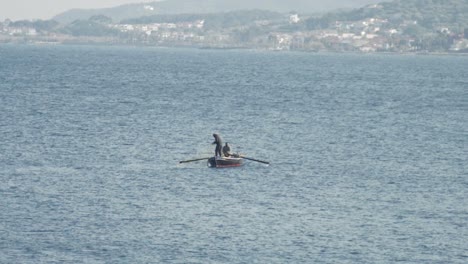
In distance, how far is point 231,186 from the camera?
83250 millimetres

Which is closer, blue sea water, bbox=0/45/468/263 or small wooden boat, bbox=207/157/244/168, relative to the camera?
blue sea water, bbox=0/45/468/263

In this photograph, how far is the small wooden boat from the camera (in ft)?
303

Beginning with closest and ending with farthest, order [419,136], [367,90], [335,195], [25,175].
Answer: [335,195]
[25,175]
[419,136]
[367,90]

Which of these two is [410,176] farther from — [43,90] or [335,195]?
[43,90]

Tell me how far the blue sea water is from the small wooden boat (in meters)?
0.83

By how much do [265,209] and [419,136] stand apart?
46934mm

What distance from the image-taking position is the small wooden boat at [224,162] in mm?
92312

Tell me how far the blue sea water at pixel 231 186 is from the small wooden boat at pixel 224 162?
2.72ft

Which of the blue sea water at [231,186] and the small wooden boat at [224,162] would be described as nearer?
the blue sea water at [231,186]

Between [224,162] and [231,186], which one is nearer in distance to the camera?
[231,186]

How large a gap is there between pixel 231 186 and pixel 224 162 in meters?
9.59

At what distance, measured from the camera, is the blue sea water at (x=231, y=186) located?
212ft

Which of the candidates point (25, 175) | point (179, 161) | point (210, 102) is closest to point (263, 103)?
point (210, 102)

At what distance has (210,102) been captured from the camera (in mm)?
156000
